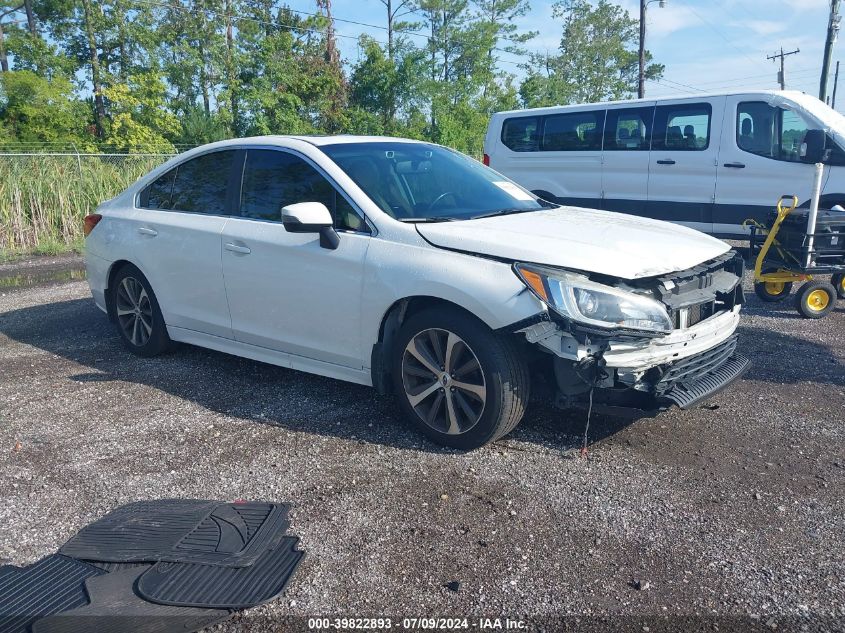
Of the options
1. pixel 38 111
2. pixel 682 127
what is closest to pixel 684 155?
pixel 682 127

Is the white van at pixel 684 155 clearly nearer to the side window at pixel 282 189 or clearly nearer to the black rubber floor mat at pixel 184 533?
the side window at pixel 282 189

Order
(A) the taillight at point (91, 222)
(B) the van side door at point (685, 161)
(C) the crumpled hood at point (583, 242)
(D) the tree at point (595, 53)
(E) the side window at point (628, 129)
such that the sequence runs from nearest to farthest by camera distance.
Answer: (C) the crumpled hood at point (583, 242) → (A) the taillight at point (91, 222) → (B) the van side door at point (685, 161) → (E) the side window at point (628, 129) → (D) the tree at point (595, 53)

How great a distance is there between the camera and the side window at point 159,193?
17.8ft

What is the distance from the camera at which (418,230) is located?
390 centimetres

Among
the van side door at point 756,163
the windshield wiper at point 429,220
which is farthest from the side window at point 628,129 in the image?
the windshield wiper at point 429,220

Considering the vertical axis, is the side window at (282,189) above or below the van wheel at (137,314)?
above

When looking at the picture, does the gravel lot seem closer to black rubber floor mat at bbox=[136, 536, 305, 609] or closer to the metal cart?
black rubber floor mat at bbox=[136, 536, 305, 609]

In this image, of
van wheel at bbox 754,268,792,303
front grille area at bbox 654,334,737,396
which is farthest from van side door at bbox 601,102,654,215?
front grille area at bbox 654,334,737,396

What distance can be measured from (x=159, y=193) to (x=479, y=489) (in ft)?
11.9

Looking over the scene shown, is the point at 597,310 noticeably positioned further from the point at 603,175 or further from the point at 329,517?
the point at 603,175

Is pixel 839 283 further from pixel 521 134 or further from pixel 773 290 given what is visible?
pixel 521 134

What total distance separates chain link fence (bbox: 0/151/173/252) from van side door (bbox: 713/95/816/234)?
435 inches

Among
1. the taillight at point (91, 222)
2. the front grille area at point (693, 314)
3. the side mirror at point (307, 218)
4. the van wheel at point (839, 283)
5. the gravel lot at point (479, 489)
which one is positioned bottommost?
the gravel lot at point (479, 489)

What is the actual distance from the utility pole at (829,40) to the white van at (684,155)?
1565 centimetres
